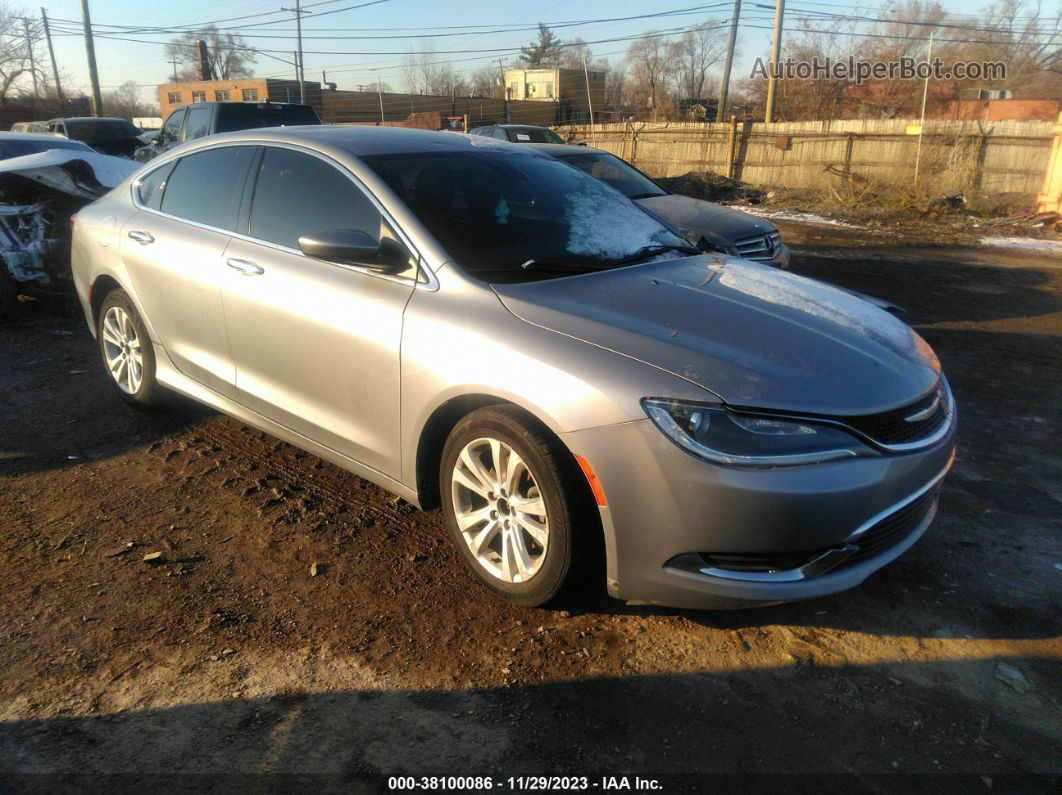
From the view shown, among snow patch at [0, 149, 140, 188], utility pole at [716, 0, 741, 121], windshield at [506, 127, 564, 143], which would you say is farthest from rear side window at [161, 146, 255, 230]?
utility pole at [716, 0, 741, 121]

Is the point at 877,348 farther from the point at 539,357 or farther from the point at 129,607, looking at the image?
the point at 129,607

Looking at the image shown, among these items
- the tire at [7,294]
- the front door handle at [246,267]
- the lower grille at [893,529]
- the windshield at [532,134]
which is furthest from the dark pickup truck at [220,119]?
the lower grille at [893,529]

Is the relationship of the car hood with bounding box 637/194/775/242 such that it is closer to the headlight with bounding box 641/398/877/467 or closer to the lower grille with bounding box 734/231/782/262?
the lower grille with bounding box 734/231/782/262

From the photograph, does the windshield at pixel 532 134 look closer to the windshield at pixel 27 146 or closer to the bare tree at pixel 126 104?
the windshield at pixel 27 146

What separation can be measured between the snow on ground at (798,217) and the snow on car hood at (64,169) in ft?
39.2

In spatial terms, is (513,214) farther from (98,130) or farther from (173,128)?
(98,130)

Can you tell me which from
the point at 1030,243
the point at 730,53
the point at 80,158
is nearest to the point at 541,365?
the point at 80,158

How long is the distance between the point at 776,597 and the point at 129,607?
242 centimetres

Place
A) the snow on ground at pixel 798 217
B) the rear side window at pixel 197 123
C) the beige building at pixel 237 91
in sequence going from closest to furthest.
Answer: the rear side window at pixel 197 123, the snow on ground at pixel 798 217, the beige building at pixel 237 91

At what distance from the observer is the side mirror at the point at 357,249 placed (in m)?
3.20

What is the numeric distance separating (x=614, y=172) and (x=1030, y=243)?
817 cm

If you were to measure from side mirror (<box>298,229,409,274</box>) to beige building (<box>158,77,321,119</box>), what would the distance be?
46.0m

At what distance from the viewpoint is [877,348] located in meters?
3.02

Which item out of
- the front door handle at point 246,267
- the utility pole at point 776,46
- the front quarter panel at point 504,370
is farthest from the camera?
the utility pole at point 776,46
